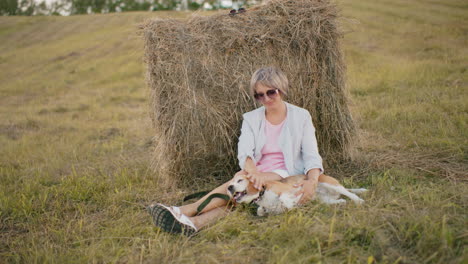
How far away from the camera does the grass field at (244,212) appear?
222 cm

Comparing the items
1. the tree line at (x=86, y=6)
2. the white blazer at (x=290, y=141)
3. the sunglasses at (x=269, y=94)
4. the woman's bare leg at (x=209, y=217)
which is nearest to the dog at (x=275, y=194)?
the woman's bare leg at (x=209, y=217)

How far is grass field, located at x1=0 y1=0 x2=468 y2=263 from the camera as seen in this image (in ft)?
7.28

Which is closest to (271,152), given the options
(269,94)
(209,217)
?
(269,94)

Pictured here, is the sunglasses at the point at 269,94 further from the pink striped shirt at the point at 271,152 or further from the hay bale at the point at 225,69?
the hay bale at the point at 225,69

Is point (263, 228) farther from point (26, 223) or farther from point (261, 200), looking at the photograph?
point (26, 223)

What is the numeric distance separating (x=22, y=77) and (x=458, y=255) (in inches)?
612

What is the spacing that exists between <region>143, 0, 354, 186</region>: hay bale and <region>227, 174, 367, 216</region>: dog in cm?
90

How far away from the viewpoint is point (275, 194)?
280 centimetres

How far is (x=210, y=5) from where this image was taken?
109 ft

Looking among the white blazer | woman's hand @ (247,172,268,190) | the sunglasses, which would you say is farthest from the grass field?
the sunglasses

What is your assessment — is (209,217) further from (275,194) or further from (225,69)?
(225,69)

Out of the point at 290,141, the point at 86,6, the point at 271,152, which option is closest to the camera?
the point at 290,141

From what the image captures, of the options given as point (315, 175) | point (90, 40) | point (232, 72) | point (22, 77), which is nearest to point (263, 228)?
point (315, 175)

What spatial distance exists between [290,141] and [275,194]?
0.64 m
